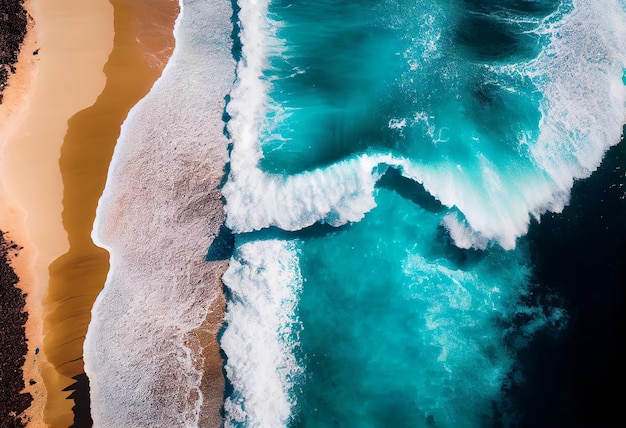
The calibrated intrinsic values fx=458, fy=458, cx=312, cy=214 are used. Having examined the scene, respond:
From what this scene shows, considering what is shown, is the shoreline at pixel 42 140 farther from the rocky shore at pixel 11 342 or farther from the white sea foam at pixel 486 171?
the white sea foam at pixel 486 171

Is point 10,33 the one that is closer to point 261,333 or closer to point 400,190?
point 261,333

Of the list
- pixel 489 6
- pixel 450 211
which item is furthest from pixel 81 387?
pixel 489 6

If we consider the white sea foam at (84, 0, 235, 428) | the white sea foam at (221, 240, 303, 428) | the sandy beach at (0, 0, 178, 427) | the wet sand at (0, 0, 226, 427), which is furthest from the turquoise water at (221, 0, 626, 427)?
the sandy beach at (0, 0, 178, 427)

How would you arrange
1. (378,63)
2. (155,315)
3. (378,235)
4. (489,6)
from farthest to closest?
(489,6), (378,63), (378,235), (155,315)

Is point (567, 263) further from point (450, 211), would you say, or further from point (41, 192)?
point (41, 192)

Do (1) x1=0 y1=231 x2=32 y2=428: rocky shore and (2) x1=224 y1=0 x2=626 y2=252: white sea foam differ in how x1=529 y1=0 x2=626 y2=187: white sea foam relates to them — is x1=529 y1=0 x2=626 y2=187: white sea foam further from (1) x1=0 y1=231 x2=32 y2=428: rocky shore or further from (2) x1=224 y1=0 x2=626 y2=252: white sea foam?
(1) x1=0 y1=231 x2=32 y2=428: rocky shore

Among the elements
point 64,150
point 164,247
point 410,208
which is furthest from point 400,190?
point 64,150

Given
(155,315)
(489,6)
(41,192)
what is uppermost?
(489,6)
